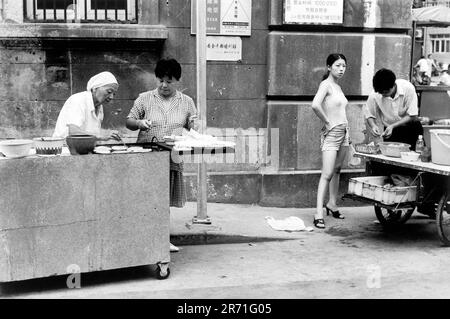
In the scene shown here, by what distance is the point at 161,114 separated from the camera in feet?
20.9

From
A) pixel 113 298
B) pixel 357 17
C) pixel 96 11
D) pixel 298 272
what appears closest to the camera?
pixel 113 298

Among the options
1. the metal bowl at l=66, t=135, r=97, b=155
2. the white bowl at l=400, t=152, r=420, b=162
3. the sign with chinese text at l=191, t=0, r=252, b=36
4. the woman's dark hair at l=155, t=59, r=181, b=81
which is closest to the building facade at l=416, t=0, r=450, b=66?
the sign with chinese text at l=191, t=0, r=252, b=36

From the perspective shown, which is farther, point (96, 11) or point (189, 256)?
point (96, 11)

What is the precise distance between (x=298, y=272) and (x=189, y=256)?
1.14 m

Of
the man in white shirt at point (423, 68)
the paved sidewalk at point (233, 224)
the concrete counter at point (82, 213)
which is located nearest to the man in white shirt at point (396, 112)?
the paved sidewalk at point (233, 224)

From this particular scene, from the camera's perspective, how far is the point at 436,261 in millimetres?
6270

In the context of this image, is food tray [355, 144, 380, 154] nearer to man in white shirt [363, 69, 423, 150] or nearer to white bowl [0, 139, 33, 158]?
man in white shirt [363, 69, 423, 150]

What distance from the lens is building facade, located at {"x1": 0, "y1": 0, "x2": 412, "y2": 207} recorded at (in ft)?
25.7

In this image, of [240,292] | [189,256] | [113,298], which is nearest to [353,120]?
[189,256]

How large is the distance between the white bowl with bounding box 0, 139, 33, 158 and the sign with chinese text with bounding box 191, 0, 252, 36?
3633 mm

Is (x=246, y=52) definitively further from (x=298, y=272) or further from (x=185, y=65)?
(x=298, y=272)

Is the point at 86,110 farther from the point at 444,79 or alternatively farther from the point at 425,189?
the point at 444,79

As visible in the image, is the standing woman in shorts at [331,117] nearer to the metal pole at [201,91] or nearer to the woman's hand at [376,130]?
the woman's hand at [376,130]

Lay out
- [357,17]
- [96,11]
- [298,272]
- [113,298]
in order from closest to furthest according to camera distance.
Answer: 1. [113,298]
2. [298,272]
3. [96,11]
4. [357,17]
